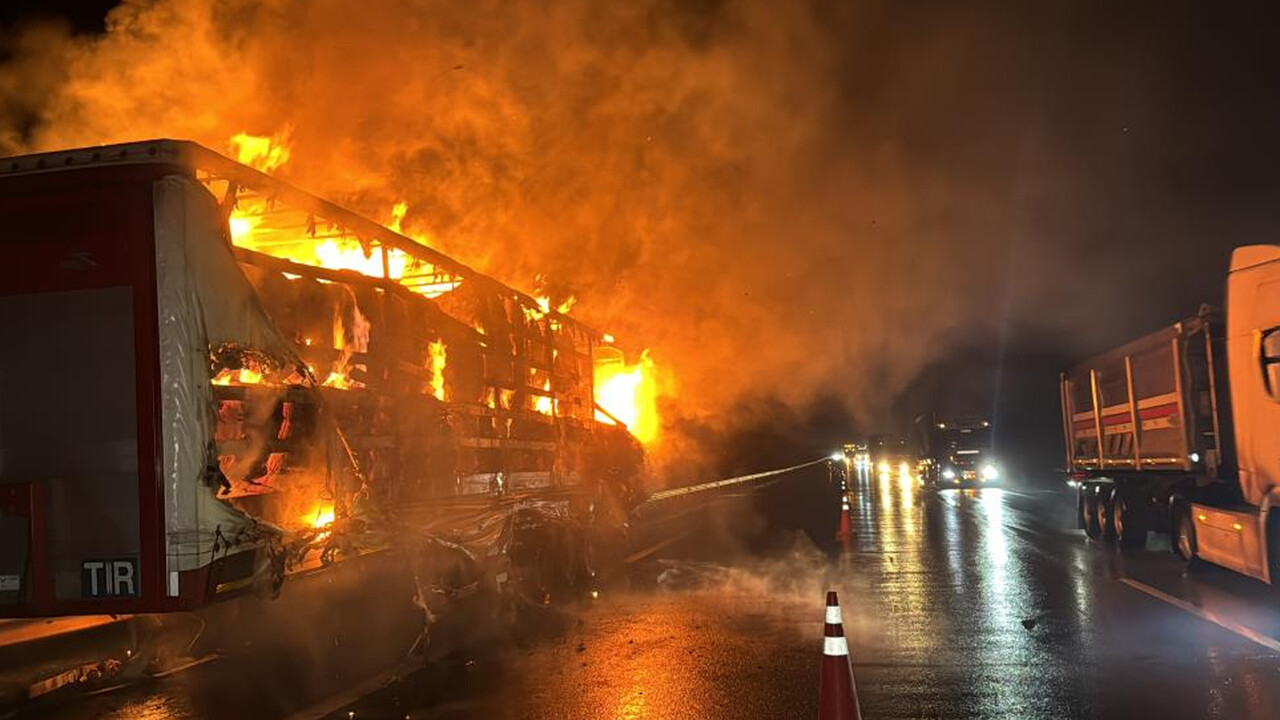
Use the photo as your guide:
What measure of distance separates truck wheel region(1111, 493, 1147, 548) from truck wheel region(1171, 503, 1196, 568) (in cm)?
200

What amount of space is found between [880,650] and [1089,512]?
35.0 feet

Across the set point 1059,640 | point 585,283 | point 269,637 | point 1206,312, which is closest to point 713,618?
point 1059,640

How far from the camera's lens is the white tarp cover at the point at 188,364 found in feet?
16.3

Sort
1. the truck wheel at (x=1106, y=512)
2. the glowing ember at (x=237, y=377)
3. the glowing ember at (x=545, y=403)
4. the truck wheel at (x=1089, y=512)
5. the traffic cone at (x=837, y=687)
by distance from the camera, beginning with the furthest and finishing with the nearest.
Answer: the truck wheel at (x=1089, y=512) → the truck wheel at (x=1106, y=512) → the glowing ember at (x=545, y=403) → the glowing ember at (x=237, y=377) → the traffic cone at (x=837, y=687)

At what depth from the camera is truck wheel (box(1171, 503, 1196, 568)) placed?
12.2 m

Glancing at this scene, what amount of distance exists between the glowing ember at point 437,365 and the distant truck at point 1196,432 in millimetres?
7838

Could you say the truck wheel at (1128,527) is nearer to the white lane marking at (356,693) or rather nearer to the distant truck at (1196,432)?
the distant truck at (1196,432)

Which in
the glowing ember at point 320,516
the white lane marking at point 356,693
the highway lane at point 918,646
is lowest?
the highway lane at point 918,646

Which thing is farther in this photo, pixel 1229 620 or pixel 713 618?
pixel 713 618

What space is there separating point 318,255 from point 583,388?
6074 mm

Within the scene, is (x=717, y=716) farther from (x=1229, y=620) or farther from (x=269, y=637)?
(x=1229, y=620)

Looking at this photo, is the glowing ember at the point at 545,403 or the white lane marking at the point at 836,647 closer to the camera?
the white lane marking at the point at 836,647

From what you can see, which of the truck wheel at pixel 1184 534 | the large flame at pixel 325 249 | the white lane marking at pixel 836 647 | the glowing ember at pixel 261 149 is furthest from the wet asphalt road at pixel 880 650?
the glowing ember at pixel 261 149

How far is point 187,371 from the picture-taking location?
5031 millimetres
